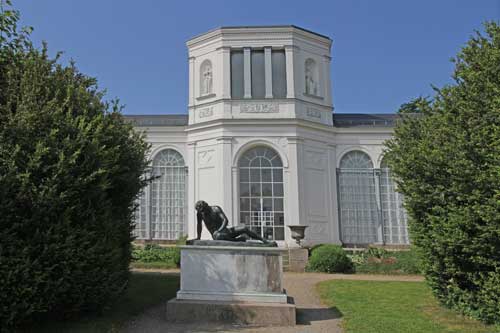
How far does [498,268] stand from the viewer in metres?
6.93

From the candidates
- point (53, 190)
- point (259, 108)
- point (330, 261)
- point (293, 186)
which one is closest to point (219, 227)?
point (53, 190)

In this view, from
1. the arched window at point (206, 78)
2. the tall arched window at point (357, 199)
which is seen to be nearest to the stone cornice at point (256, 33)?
the arched window at point (206, 78)

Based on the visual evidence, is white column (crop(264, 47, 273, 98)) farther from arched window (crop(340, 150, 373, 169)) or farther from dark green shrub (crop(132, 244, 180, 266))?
dark green shrub (crop(132, 244, 180, 266))

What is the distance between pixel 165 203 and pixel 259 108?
258 inches

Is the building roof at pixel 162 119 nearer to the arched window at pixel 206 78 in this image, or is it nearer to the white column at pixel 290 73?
the arched window at pixel 206 78

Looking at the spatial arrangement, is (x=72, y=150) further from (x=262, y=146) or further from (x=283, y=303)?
(x=262, y=146)

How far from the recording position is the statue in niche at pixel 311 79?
21.3 m

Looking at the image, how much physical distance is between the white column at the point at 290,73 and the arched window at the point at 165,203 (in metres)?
6.23

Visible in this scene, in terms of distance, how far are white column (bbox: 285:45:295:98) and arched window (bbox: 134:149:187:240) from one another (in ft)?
20.4

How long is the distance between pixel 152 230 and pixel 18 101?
14.5 m

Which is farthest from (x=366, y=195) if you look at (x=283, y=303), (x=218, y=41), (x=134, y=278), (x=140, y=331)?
(x=140, y=331)

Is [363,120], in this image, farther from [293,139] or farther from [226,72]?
[226,72]

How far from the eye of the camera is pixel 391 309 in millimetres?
9180

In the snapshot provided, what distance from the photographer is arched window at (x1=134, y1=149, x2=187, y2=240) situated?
2130 cm
